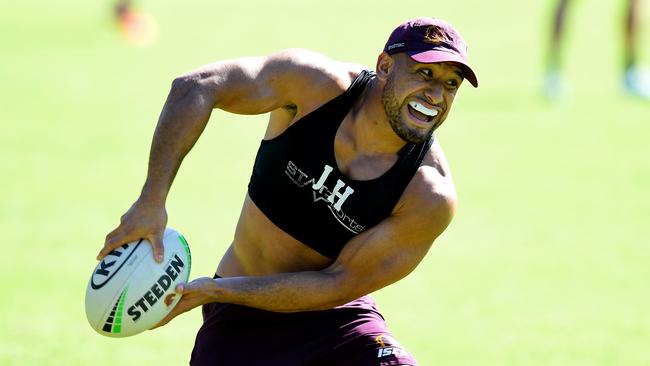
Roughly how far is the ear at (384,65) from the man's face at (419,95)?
0.20 feet

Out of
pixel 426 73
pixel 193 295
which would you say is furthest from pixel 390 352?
pixel 426 73

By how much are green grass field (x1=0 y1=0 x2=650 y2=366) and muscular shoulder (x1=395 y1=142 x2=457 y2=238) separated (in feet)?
7.11

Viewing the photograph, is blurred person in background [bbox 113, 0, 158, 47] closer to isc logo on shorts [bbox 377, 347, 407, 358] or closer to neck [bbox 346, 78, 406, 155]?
neck [bbox 346, 78, 406, 155]

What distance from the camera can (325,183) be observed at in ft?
19.5

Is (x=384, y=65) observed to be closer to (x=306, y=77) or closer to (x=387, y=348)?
(x=306, y=77)

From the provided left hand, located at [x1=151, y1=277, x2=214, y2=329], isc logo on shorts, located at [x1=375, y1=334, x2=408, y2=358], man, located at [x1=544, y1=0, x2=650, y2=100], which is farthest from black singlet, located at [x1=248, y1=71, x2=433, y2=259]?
man, located at [x1=544, y1=0, x2=650, y2=100]

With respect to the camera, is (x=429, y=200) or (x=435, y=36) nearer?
(x=435, y=36)

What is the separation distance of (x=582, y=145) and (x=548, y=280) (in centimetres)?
433

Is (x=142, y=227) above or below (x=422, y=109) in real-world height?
below

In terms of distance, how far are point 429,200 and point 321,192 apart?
544 mm

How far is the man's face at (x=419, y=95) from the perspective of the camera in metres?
5.69

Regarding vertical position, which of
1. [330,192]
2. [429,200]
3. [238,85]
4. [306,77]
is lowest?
[429,200]

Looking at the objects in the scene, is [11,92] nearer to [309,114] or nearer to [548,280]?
[548,280]

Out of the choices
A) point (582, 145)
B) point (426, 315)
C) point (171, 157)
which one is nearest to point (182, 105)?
point (171, 157)
